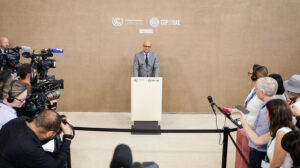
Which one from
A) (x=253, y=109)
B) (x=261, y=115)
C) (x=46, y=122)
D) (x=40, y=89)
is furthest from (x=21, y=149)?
(x=253, y=109)

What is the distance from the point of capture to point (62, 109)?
6605mm

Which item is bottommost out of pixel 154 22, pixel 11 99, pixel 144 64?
pixel 11 99

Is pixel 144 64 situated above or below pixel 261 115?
above

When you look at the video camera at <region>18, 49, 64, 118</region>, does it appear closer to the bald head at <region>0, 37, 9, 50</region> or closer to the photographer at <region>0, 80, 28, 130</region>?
the photographer at <region>0, 80, 28, 130</region>

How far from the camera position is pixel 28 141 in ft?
6.89

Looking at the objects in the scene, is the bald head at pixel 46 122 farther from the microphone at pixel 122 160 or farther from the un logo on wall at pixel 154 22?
the un logo on wall at pixel 154 22

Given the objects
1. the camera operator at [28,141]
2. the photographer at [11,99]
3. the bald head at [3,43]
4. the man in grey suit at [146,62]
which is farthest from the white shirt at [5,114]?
the bald head at [3,43]

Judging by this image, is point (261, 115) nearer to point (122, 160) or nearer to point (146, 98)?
point (122, 160)

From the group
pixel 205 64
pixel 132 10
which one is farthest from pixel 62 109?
pixel 205 64

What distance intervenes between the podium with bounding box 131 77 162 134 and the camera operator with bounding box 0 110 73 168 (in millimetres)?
2885

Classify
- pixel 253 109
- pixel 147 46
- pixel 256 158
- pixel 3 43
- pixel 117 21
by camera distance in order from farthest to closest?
1. pixel 117 21
2. pixel 3 43
3. pixel 147 46
4. pixel 253 109
5. pixel 256 158

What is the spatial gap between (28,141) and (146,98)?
3156mm

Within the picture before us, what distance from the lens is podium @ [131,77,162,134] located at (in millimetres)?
5082

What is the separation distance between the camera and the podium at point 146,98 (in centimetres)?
508
